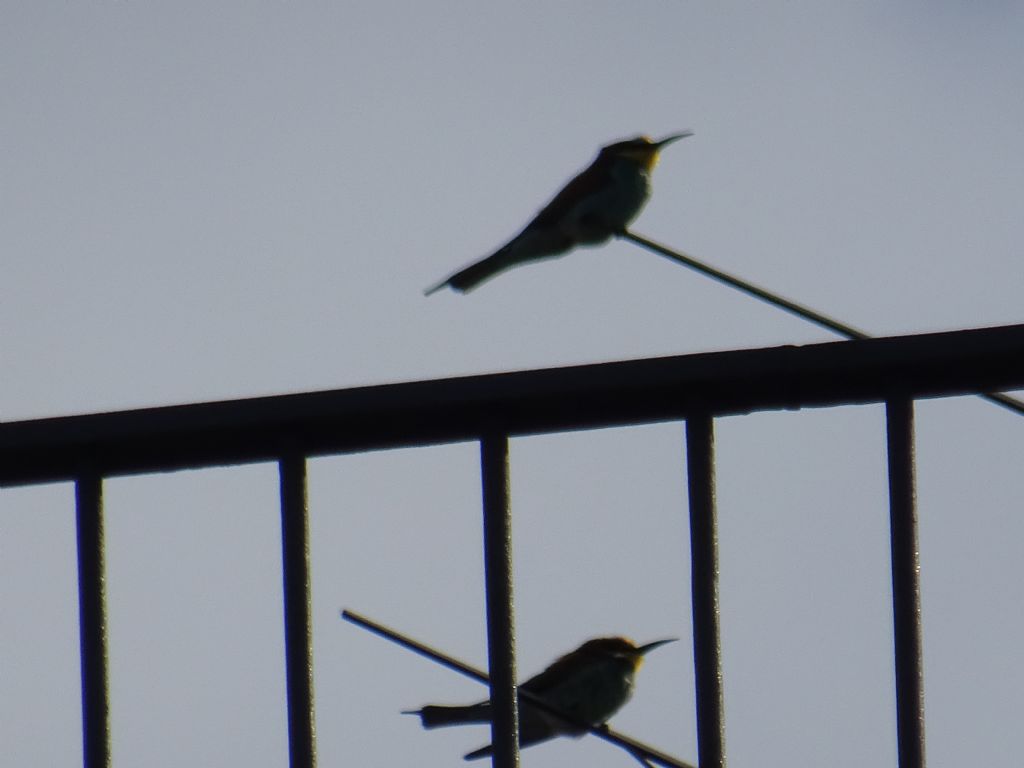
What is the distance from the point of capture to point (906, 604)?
190 cm

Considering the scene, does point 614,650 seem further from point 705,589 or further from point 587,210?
point 705,589

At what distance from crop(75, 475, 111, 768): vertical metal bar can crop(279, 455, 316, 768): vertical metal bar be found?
0.23 metres

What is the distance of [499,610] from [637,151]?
440cm

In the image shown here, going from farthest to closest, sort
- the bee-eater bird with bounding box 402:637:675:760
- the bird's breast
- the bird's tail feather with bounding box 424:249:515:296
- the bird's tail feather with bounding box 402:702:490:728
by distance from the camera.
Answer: the bee-eater bird with bounding box 402:637:675:760, the bird's breast, the bird's tail feather with bounding box 424:249:515:296, the bird's tail feather with bounding box 402:702:490:728

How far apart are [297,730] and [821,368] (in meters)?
0.77

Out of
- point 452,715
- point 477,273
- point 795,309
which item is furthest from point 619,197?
point 795,309

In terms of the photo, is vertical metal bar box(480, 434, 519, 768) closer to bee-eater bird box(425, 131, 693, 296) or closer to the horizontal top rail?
the horizontal top rail

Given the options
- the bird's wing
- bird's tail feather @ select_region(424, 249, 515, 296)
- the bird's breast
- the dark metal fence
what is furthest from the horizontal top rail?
the bird's breast

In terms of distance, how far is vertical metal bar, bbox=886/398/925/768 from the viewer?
1.86 m

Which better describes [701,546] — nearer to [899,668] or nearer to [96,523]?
[899,668]

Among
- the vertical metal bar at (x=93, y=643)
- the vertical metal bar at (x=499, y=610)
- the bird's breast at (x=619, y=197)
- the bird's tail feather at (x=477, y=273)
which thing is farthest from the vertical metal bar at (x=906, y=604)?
the bird's breast at (x=619, y=197)

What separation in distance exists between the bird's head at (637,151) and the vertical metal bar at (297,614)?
4153 mm

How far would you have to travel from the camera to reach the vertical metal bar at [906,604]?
186 cm

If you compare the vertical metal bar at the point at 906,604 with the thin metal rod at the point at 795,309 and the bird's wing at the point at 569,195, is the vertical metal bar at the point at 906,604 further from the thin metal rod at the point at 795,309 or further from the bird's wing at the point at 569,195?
the bird's wing at the point at 569,195
